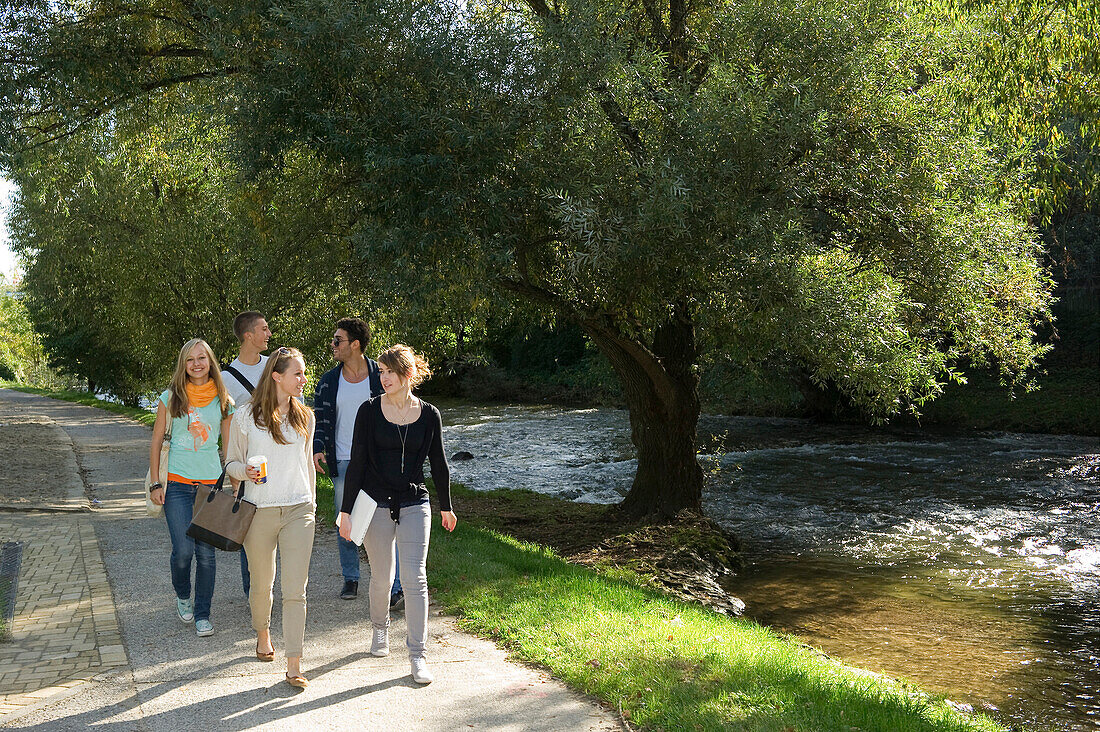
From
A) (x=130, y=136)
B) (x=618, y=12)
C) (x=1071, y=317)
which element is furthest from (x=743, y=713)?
(x=1071, y=317)

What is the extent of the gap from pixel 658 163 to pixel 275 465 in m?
5.00

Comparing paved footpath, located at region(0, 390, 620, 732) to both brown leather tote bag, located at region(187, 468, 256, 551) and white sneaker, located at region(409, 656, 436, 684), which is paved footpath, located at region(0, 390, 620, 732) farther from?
brown leather tote bag, located at region(187, 468, 256, 551)

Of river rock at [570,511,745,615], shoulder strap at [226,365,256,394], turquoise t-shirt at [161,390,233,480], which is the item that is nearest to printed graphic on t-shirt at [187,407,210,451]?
turquoise t-shirt at [161,390,233,480]

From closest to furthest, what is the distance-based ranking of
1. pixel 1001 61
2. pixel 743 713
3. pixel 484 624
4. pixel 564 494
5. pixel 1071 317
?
pixel 743 713, pixel 484 624, pixel 1001 61, pixel 564 494, pixel 1071 317

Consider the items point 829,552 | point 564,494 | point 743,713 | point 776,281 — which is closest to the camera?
point 743,713

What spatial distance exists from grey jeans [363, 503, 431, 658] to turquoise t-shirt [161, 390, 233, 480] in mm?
1511

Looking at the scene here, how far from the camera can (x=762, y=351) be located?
10367 millimetres

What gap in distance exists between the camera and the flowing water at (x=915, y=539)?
8.48 meters

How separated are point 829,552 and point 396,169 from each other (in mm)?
8428

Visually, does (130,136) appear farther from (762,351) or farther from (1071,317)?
(1071,317)

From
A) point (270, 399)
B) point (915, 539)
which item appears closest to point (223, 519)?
point (270, 399)

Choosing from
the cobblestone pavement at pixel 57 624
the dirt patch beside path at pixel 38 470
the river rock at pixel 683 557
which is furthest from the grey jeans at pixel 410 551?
the dirt patch beside path at pixel 38 470

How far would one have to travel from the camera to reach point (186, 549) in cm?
641

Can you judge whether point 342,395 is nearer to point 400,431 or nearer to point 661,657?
point 400,431
